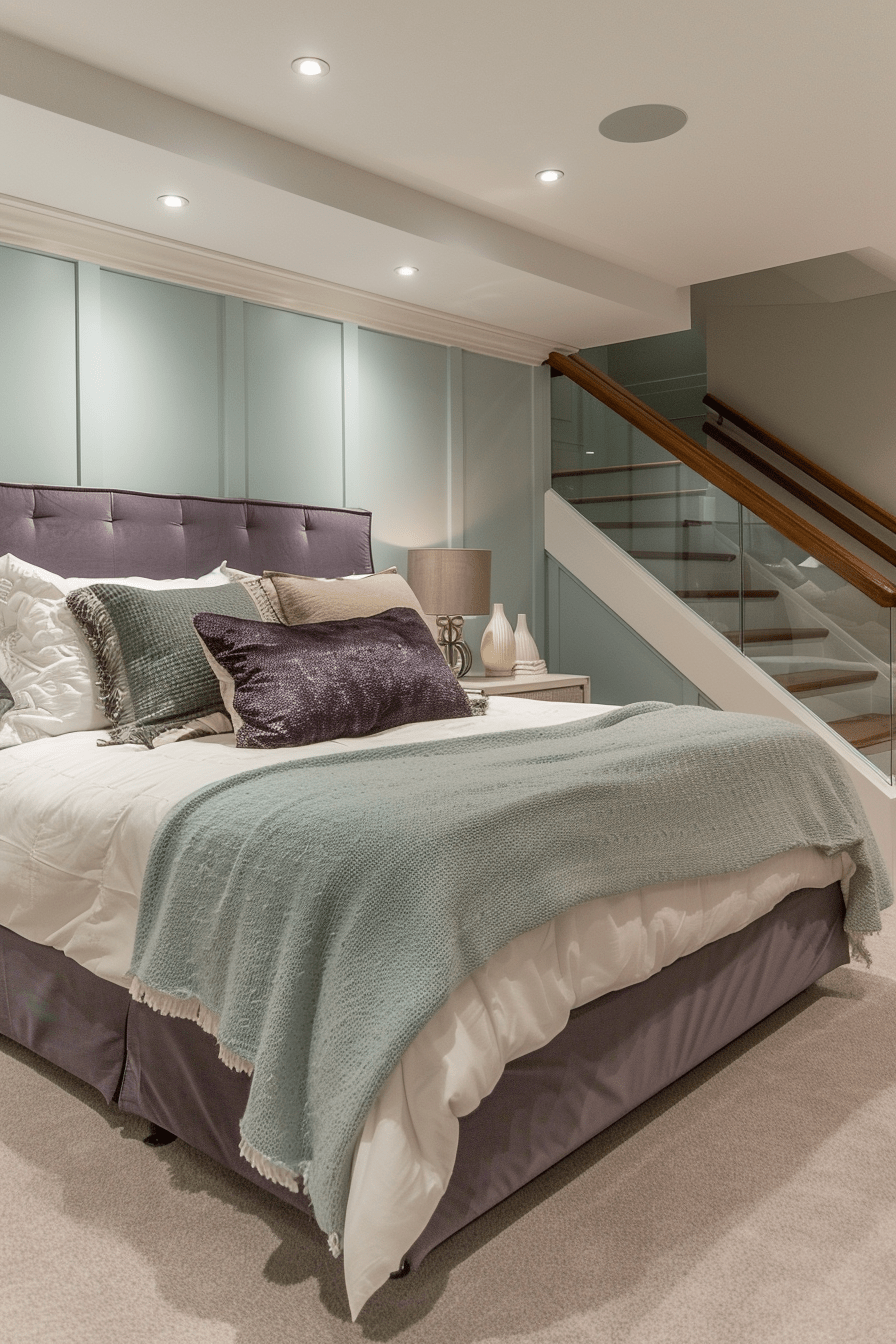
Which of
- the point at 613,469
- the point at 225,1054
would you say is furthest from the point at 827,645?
the point at 225,1054

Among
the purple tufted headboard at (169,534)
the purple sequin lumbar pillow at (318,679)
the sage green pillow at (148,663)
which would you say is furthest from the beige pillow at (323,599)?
the purple tufted headboard at (169,534)

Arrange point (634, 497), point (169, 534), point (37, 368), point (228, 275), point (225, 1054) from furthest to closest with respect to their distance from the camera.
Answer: point (634, 497), point (228, 275), point (169, 534), point (37, 368), point (225, 1054)

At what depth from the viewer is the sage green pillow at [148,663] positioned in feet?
7.93

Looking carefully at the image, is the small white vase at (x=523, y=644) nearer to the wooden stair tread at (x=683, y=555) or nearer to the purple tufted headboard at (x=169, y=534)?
the wooden stair tread at (x=683, y=555)

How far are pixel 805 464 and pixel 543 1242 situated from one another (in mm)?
4770

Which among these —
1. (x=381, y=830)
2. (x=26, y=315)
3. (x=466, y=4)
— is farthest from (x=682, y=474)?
(x=381, y=830)

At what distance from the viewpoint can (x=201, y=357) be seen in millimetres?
3562

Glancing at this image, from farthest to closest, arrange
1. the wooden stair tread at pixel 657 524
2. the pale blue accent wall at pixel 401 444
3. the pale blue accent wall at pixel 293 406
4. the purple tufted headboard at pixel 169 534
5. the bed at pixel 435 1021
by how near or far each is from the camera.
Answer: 1. the wooden stair tread at pixel 657 524
2. the pale blue accent wall at pixel 401 444
3. the pale blue accent wall at pixel 293 406
4. the purple tufted headboard at pixel 169 534
5. the bed at pixel 435 1021

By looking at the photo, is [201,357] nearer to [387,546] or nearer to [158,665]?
[387,546]

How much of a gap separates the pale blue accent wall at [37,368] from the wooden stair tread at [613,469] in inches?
100

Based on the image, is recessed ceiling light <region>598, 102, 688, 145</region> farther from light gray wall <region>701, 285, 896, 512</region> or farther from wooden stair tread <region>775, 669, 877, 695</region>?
light gray wall <region>701, 285, 896, 512</region>

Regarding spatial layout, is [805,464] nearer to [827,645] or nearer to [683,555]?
[683,555]

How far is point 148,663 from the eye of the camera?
8.04ft

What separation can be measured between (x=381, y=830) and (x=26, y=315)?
2468mm
